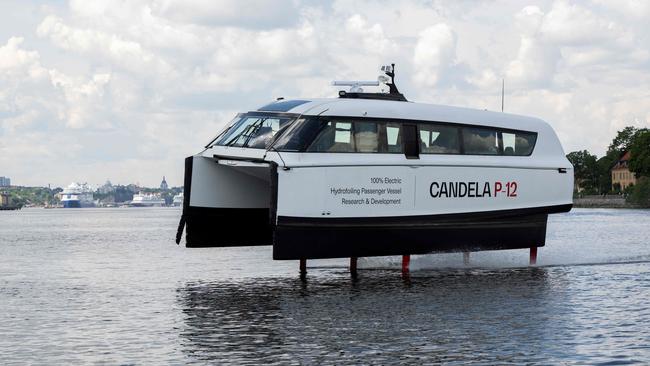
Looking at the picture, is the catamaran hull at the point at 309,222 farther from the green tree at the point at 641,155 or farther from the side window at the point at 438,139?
the green tree at the point at 641,155

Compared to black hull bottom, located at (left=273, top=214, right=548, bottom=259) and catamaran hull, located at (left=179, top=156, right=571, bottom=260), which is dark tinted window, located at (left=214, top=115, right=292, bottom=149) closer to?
catamaran hull, located at (left=179, top=156, right=571, bottom=260)

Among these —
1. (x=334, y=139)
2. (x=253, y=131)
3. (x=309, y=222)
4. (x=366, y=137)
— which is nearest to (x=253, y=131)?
(x=253, y=131)

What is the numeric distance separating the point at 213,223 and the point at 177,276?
5844mm

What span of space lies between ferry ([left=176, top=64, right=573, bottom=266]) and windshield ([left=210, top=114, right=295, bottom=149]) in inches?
1.4

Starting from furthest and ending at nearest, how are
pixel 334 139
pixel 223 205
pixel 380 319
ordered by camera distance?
pixel 223 205, pixel 334 139, pixel 380 319

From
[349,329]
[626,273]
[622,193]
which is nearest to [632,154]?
[622,193]

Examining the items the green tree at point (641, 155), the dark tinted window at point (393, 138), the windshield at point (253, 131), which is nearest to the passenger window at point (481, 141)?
the dark tinted window at point (393, 138)

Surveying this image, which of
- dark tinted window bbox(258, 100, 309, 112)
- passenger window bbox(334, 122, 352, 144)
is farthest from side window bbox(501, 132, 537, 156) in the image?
dark tinted window bbox(258, 100, 309, 112)

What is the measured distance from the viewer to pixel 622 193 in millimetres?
186625

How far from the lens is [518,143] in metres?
25.3

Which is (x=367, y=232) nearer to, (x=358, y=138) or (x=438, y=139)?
(x=358, y=138)

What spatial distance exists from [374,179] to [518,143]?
4709 millimetres

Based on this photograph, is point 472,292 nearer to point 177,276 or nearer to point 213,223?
point 213,223

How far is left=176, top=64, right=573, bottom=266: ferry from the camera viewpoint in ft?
71.3
